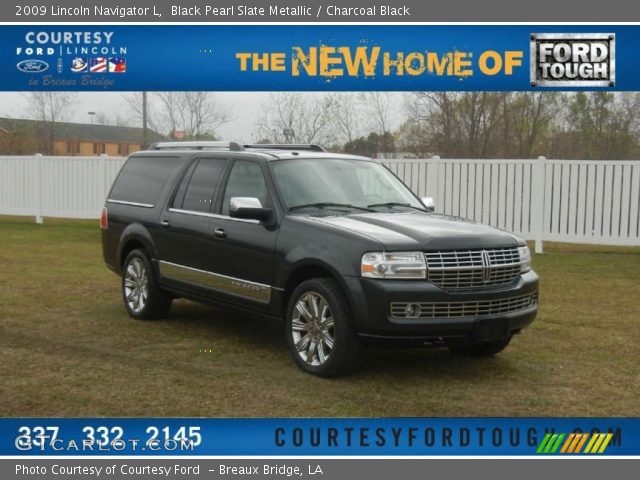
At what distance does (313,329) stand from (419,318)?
3.20ft

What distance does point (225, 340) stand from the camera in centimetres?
829

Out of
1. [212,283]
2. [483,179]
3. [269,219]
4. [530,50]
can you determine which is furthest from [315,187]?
[483,179]

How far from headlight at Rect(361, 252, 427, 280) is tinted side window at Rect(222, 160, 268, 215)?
1.61m

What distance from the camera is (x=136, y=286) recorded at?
9352 millimetres

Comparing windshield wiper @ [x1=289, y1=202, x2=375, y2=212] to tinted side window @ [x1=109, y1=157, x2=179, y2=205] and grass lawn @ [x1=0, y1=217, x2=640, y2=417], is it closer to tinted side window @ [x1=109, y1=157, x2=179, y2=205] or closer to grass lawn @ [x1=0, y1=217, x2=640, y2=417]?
grass lawn @ [x1=0, y1=217, x2=640, y2=417]

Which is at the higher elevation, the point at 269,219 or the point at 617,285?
the point at 269,219

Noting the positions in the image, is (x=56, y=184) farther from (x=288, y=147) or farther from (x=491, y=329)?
(x=491, y=329)

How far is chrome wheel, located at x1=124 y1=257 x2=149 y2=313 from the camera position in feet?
30.1

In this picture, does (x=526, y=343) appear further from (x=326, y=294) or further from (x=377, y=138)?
(x=377, y=138)

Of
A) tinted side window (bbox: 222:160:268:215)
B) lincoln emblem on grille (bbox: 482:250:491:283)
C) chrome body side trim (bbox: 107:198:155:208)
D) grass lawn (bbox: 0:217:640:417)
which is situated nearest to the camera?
grass lawn (bbox: 0:217:640:417)

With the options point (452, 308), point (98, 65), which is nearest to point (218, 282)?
point (452, 308)

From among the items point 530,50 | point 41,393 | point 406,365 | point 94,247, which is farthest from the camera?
point 94,247

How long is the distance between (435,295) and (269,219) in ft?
5.97

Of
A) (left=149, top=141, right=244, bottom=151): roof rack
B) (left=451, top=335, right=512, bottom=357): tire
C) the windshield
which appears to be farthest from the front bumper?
(left=149, top=141, right=244, bottom=151): roof rack
